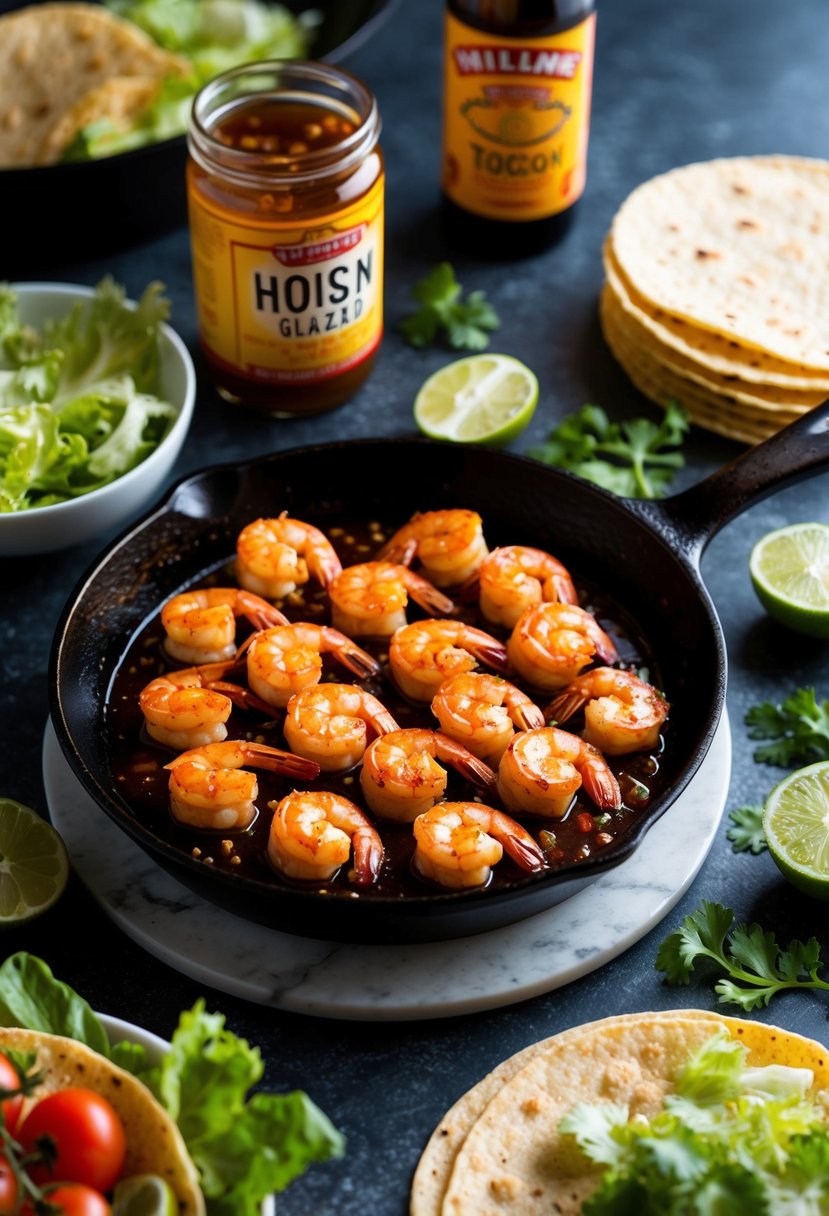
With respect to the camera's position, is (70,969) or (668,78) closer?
(70,969)

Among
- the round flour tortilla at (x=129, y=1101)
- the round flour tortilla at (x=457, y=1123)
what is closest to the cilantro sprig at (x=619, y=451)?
the round flour tortilla at (x=457, y=1123)

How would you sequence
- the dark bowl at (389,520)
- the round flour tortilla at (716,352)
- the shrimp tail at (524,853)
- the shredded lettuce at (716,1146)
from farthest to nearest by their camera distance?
the round flour tortilla at (716,352), the shrimp tail at (524,853), the dark bowl at (389,520), the shredded lettuce at (716,1146)

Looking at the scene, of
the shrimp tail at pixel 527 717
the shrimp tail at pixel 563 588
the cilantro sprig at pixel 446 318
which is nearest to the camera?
the shrimp tail at pixel 527 717

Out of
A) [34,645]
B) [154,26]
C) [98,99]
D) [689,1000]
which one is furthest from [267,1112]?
[154,26]

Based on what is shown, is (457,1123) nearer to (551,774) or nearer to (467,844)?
(467,844)

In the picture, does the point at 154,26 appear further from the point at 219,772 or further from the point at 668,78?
the point at 219,772

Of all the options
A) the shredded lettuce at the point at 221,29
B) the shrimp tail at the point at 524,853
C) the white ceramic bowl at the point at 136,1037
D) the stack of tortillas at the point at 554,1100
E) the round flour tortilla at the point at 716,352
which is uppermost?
the shredded lettuce at the point at 221,29

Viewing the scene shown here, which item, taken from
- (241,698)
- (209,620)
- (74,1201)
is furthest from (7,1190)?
(209,620)

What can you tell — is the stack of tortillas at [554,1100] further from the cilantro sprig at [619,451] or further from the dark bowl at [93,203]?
the dark bowl at [93,203]
